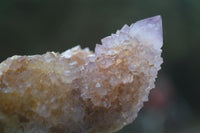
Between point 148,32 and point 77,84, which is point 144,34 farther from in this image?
point 77,84

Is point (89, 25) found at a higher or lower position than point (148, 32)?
higher

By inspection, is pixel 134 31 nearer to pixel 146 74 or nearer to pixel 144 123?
pixel 146 74

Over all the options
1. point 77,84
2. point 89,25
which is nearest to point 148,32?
point 77,84

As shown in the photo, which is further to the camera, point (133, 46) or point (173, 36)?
point (173, 36)

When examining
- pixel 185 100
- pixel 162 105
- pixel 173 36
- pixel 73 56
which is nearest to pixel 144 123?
pixel 162 105

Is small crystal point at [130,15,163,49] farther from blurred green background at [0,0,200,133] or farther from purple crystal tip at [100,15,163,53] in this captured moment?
blurred green background at [0,0,200,133]

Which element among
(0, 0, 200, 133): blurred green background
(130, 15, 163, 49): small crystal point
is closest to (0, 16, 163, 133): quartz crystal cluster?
(130, 15, 163, 49): small crystal point

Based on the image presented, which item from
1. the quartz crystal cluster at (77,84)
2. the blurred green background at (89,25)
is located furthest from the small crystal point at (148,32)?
the blurred green background at (89,25)
